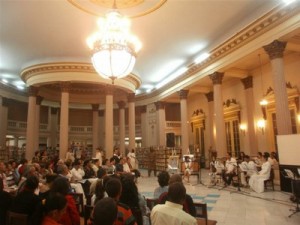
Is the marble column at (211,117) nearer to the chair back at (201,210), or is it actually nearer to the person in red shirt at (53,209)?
the chair back at (201,210)

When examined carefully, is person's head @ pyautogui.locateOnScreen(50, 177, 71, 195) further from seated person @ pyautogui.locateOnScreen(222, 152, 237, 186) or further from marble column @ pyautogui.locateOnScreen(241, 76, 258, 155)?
marble column @ pyautogui.locateOnScreen(241, 76, 258, 155)

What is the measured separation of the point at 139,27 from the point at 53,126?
14.3m

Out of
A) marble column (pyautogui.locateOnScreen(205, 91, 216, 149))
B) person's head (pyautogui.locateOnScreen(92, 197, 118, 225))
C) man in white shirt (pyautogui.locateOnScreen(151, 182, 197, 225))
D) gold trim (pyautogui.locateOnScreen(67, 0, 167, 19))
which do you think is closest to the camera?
person's head (pyautogui.locateOnScreen(92, 197, 118, 225))

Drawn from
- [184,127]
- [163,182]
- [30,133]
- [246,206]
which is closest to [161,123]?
[184,127]

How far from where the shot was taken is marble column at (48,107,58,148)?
2080 centimetres

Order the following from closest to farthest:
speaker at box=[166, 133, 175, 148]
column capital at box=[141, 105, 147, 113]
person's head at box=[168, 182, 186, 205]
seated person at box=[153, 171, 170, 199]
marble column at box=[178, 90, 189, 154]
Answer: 1. person's head at box=[168, 182, 186, 205]
2. seated person at box=[153, 171, 170, 199]
3. marble column at box=[178, 90, 189, 154]
4. speaker at box=[166, 133, 175, 148]
5. column capital at box=[141, 105, 147, 113]

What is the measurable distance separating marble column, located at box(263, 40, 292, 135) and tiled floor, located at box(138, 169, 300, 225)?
217 cm

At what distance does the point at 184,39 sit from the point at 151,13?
2.61m

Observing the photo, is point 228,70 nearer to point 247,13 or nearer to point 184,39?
point 184,39

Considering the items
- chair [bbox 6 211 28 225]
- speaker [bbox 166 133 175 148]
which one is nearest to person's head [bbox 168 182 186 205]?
chair [bbox 6 211 28 225]

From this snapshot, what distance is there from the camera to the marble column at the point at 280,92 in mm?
8227

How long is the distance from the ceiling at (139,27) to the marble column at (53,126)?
7889mm

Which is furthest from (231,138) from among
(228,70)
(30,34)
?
(30,34)

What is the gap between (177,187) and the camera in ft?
7.00
